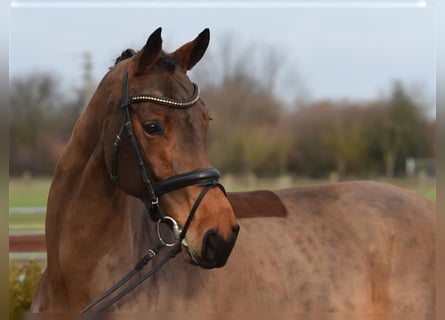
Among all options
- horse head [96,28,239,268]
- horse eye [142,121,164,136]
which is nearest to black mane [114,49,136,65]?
horse head [96,28,239,268]

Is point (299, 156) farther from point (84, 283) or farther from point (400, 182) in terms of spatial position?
point (84, 283)

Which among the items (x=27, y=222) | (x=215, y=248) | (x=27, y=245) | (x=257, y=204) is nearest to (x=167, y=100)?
(x=215, y=248)

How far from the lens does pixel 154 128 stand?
2309 millimetres

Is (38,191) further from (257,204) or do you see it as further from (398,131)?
(398,131)

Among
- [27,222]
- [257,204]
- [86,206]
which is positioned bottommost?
[27,222]

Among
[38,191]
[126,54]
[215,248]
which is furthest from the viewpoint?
[38,191]

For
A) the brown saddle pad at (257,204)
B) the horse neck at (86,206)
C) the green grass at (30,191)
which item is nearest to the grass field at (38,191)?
the green grass at (30,191)

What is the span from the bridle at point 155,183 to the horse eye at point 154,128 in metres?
0.07

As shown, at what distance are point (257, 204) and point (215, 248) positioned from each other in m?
1.14

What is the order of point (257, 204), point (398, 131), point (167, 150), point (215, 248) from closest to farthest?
point (215, 248) < point (167, 150) < point (257, 204) < point (398, 131)

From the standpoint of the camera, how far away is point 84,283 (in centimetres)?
256

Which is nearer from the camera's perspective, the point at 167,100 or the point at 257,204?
the point at 167,100

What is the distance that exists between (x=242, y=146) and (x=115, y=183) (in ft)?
12.4

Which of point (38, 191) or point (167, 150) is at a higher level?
point (167, 150)
